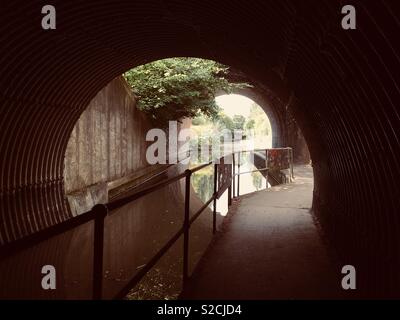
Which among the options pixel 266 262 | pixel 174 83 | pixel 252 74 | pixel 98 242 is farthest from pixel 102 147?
pixel 98 242

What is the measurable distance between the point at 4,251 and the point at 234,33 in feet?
18.1

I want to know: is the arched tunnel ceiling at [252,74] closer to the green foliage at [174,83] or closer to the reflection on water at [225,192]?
the reflection on water at [225,192]

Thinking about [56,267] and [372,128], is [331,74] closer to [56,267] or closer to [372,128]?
[372,128]

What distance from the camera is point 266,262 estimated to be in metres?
5.38

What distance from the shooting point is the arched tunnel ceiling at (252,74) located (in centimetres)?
341

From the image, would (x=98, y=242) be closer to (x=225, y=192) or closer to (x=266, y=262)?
(x=266, y=262)

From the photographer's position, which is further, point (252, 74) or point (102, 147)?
point (102, 147)

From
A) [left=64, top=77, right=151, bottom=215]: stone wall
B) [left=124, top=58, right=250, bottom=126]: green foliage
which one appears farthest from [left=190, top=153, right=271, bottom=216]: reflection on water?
[left=124, top=58, right=250, bottom=126]: green foliage

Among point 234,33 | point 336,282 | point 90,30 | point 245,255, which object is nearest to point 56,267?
point 245,255

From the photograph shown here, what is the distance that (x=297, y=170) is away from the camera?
17.5 m

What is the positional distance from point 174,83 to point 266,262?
1144 cm

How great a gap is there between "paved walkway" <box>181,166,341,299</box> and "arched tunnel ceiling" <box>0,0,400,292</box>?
A: 0.40 metres

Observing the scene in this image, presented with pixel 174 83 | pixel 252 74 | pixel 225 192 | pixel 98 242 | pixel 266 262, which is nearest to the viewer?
pixel 98 242

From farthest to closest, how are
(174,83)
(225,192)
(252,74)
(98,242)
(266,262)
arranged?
(174,83)
(225,192)
(252,74)
(266,262)
(98,242)
